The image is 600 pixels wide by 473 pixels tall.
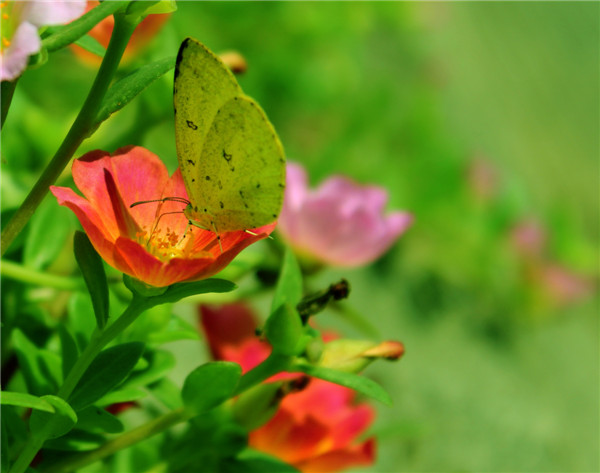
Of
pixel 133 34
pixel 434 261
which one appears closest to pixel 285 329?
pixel 133 34

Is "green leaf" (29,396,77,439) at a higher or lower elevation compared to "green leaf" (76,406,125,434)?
lower

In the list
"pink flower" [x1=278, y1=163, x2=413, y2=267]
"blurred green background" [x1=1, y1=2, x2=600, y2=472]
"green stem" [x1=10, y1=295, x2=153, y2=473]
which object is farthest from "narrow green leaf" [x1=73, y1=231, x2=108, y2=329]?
"blurred green background" [x1=1, y1=2, x2=600, y2=472]

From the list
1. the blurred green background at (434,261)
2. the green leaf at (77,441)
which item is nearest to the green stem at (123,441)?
the green leaf at (77,441)

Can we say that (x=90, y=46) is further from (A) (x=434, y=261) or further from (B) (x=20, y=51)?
(A) (x=434, y=261)

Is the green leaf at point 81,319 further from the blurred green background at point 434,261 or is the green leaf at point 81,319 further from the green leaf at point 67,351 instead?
the blurred green background at point 434,261

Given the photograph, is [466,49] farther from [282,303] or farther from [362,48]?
[282,303]

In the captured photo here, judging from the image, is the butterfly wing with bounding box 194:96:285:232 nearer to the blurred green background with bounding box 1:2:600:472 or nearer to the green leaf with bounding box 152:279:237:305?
the green leaf with bounding box 152:279:237:305
